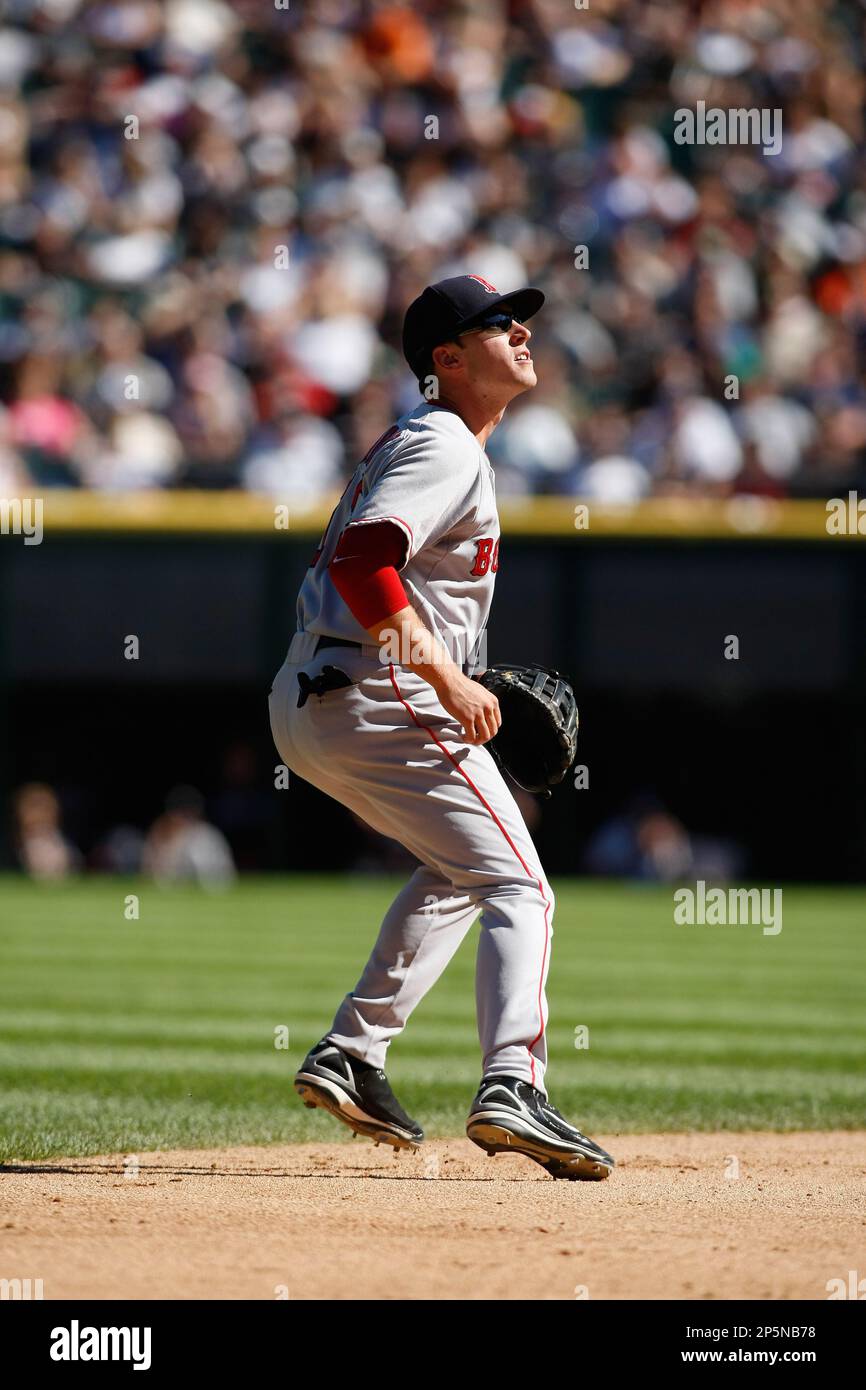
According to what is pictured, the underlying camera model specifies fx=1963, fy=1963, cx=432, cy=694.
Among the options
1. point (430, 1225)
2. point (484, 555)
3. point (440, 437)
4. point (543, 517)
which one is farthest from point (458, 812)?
point (543, 517)

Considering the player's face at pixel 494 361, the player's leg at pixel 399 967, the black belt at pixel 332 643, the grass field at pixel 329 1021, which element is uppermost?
the player's face at pixel 494 361

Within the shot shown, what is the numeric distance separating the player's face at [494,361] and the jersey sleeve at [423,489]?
0.74ft

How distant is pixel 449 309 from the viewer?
4.22m

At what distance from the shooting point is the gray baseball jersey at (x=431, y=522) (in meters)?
3.96

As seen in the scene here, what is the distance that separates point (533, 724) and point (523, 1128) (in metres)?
0.87

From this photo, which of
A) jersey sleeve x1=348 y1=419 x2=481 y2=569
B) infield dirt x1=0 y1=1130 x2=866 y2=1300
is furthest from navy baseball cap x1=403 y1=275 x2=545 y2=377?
infield dirt x1=0 y1=1130 x2=866 y2=1300

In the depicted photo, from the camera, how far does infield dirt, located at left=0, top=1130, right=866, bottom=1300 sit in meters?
3.11

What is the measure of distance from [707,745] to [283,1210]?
11.0m

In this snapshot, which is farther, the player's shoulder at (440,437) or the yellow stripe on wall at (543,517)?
the yellow stripe on wall at (543,517)

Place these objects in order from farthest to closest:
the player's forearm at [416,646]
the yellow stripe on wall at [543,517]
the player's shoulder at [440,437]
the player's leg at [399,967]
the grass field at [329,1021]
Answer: the yellow stripe on wall at [543,517] < the grass field at [329,1021] < the player's leg at [399,967] < the player's shoulder at [440,437] < the player's forearm at [416,646]

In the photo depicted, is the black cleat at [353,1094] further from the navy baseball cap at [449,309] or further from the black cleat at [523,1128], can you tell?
the navy baseball cap at [449,309]

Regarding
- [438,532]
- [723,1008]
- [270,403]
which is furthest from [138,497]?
[438,532]

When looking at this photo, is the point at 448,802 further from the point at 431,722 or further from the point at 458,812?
the point at 431,722

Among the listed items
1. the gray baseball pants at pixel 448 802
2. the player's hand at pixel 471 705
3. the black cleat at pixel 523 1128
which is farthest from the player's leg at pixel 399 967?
the player's hand at pixel 471 705
